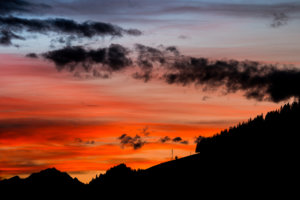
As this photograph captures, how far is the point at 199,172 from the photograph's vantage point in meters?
55.4

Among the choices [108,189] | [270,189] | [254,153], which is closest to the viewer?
[270,189]

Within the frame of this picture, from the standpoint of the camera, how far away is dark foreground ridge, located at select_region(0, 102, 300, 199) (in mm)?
46750

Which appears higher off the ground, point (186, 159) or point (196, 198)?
point (186, 159)

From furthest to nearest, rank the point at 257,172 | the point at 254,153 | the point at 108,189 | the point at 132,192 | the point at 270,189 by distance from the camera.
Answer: the point at 108,189 → the point at 132,192 → the point at 254,153 → the point at 257,172 → the point at 270,189

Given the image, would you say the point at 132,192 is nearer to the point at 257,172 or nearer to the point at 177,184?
the point at 177,184

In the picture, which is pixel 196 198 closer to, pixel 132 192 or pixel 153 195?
pixel 153 195

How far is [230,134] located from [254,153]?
869 cm

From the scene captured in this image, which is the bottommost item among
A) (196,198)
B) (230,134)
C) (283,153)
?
(196,198)

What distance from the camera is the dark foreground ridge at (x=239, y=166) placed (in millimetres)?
46750

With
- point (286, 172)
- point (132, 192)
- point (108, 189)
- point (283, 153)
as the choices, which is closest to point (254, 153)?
point (283, 153)

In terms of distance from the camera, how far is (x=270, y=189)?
45.3 meters

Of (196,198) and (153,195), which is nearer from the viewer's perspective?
(196,198)

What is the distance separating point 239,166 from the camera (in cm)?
5216

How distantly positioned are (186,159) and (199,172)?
26.9 ft
